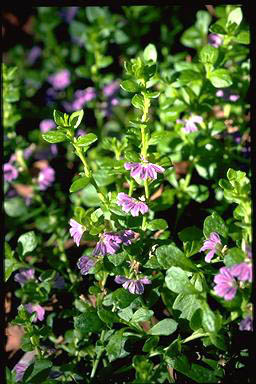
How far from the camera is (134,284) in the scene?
5.07ft

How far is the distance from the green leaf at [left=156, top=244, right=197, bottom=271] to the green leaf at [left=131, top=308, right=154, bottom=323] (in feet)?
0.55

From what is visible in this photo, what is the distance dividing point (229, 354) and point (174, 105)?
3.18 ft

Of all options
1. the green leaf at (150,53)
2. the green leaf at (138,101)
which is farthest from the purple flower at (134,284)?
the green leaf at (150,53)

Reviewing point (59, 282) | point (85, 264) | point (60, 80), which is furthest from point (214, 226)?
point (60, 80)

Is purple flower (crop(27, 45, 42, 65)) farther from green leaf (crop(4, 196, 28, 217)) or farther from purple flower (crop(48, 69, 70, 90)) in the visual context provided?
green leaf (crop(4, 196, 28, 217))

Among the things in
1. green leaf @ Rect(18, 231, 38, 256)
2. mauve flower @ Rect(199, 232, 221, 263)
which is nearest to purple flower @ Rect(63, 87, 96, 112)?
green leaf @ Rect(18, 231, 38, 256)

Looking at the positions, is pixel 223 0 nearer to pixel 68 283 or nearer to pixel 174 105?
pixel 174 105

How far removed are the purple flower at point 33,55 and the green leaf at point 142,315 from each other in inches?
87.3

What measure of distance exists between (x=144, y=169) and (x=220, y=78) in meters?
0.56

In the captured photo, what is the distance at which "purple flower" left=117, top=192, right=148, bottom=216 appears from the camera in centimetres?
148

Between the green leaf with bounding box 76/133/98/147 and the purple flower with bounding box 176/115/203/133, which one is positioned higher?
the green leaf with bounding box 76/133/98/147

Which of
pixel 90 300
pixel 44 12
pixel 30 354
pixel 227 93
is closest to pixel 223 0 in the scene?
pixel 227 93

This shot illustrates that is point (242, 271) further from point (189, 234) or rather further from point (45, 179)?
point (45, 179)

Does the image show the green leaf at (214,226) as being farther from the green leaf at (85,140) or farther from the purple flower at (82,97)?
the purple flower at (82,97)
